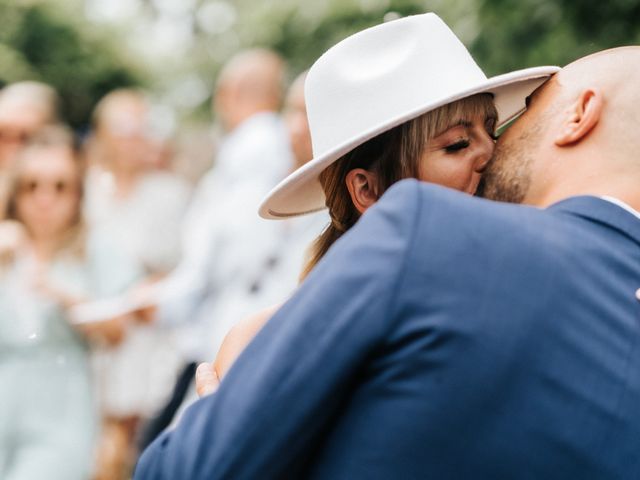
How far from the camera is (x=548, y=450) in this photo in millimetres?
1539

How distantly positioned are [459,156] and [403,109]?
7.5 inches

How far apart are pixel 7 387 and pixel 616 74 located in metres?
3.32

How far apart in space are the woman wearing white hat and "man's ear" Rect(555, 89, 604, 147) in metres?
0.21

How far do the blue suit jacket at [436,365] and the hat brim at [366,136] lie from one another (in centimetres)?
60

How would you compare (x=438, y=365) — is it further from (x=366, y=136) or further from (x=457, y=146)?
(x=457, y=146)

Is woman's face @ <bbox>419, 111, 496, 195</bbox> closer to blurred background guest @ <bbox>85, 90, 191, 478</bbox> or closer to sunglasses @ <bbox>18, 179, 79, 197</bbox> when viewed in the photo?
sunglasses @ <bbox>18, 179, 79, 197</bbox>

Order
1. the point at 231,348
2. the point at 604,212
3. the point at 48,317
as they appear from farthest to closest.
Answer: the point at 48,317, the point at 231,348, the point at 604,212

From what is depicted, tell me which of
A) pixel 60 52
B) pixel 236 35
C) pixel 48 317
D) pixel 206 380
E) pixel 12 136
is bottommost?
pixel 236 35

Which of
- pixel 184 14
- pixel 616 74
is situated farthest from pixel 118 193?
pixel 184 14

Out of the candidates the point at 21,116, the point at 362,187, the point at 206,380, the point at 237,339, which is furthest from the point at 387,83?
the point at 21,116

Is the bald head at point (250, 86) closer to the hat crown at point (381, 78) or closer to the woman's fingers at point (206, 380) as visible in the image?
the hat crown at point (381, 78)

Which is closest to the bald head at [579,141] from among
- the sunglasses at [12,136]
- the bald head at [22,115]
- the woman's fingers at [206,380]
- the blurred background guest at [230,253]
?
the woman's fingers at [206,380]

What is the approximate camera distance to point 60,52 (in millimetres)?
19578

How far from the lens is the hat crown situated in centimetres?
224
